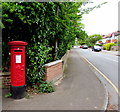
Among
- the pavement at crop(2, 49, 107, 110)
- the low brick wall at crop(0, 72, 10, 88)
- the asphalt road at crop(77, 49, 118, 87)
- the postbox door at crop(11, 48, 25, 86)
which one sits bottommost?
the asphalt road at crop(77, 49, 118, 87)

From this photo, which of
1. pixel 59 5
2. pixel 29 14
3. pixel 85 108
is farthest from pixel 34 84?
pixel 59 5

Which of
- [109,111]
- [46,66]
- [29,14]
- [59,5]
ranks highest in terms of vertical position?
[59,5]

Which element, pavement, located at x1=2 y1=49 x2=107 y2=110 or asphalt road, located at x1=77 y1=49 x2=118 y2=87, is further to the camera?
asphalt road, located at x1=77 y1=49 x2=118 y2=87

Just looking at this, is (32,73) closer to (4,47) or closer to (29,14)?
(4,47)

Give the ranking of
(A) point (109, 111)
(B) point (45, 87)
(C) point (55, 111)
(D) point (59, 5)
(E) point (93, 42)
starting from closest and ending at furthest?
(C) point (55, 111), (A) point (109, 111), (B) point (45, 87), (D) point (59, 5), (E) point (93, 42)

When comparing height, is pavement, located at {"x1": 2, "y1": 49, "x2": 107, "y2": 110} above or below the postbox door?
below

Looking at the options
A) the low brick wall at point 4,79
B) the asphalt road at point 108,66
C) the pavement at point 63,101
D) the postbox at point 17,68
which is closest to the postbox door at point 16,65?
the postbox at point 17,68

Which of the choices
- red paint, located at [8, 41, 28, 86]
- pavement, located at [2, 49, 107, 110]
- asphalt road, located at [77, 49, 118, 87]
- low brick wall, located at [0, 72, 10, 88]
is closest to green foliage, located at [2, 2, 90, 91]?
red paint, located at [8, 41, 28, 86]

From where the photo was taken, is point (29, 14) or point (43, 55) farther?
point (43, 55)

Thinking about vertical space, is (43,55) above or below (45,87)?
above

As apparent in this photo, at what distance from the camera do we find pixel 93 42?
76438 mm

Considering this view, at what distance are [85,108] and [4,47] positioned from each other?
11.5ft

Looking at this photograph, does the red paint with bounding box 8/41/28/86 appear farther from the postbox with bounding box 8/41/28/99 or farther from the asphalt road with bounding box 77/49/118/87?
the asphalt road with bounding box 77/49/118/87

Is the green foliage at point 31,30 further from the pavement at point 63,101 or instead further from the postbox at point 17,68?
the pavement at point 63,101
